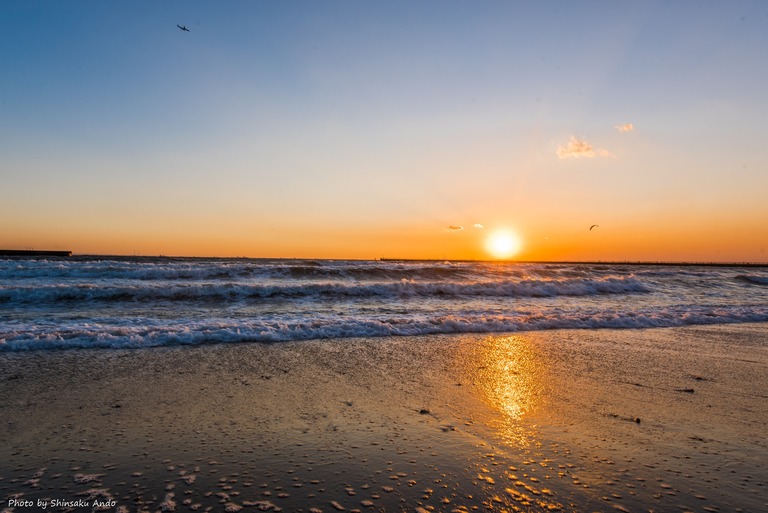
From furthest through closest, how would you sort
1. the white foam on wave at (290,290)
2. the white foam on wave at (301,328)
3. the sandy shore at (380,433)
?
the white foam on wave at (290,290) → the white foam on wave at (301,328) → the sandy shore at (380,433)

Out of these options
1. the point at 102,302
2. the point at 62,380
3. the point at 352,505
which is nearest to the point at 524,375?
the point at 352,505

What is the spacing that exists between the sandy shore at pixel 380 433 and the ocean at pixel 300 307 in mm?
1879

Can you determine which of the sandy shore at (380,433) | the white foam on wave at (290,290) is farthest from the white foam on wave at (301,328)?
the white foam on wave at (290,290)

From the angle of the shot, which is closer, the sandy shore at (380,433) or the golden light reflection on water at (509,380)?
the sandy shore at (380,433)

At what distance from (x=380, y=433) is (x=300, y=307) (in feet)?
33.7

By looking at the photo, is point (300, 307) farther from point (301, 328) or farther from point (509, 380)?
point (509, 380)

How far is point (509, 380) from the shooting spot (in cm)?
535

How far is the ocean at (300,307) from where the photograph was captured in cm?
825

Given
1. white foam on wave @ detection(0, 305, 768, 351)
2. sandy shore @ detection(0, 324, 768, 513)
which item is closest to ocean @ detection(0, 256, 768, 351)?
white foam on wave @ detection(0, 305, 768, 351)

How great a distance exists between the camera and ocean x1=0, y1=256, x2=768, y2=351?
8250 millimetres

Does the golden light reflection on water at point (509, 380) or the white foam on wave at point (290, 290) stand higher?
the white foam on wave at point (290, 290)

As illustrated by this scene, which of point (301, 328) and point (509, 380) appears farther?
point (301, 328)

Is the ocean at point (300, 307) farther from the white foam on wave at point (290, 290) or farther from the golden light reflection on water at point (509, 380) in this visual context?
the golden light reflection on water at point (509, 380)

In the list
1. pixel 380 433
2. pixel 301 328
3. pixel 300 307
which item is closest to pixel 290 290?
pixel 300 307
